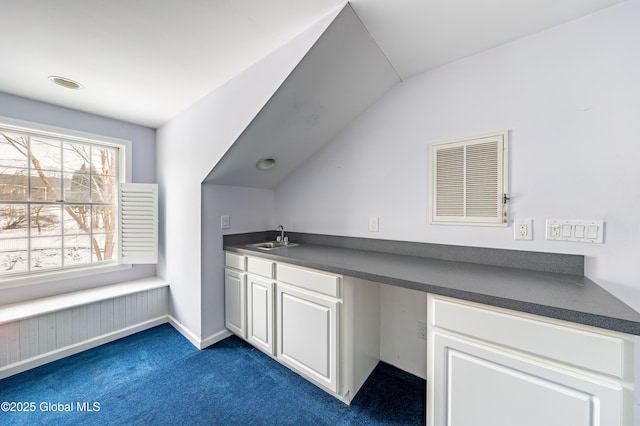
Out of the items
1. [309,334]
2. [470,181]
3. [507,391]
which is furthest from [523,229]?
[309,334]

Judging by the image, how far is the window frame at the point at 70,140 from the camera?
2139 mm

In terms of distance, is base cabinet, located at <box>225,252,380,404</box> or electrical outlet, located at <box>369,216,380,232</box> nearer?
base cabinet, located at <box>225,252,380,404</box>

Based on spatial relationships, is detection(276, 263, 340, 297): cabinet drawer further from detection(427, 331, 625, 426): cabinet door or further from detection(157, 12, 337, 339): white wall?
detection(157, 12, 337, 339): white wall

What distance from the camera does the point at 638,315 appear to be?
2.60 feet

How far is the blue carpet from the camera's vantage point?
1.46 m

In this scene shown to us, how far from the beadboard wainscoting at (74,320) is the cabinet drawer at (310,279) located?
1728mm

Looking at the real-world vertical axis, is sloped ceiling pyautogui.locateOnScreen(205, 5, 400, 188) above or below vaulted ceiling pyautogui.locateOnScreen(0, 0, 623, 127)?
below

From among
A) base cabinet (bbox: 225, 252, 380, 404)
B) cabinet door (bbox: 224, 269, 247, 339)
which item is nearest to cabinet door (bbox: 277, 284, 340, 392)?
base cabinet (bbox: 225, 252, 380, 404)

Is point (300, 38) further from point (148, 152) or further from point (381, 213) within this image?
point (148, 152)

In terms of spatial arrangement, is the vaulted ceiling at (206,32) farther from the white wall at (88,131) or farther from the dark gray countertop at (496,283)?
the dark gray countertop at (496,283)

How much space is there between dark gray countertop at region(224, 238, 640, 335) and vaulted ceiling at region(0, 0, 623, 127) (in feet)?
4.40

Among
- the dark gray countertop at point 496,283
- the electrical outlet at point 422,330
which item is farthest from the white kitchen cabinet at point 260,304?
the electrical outlet at point 422,330

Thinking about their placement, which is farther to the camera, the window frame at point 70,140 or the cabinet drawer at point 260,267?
the window frame at point 70,140

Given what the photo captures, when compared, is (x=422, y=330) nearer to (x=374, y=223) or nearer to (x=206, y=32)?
(x=374, y=223)
